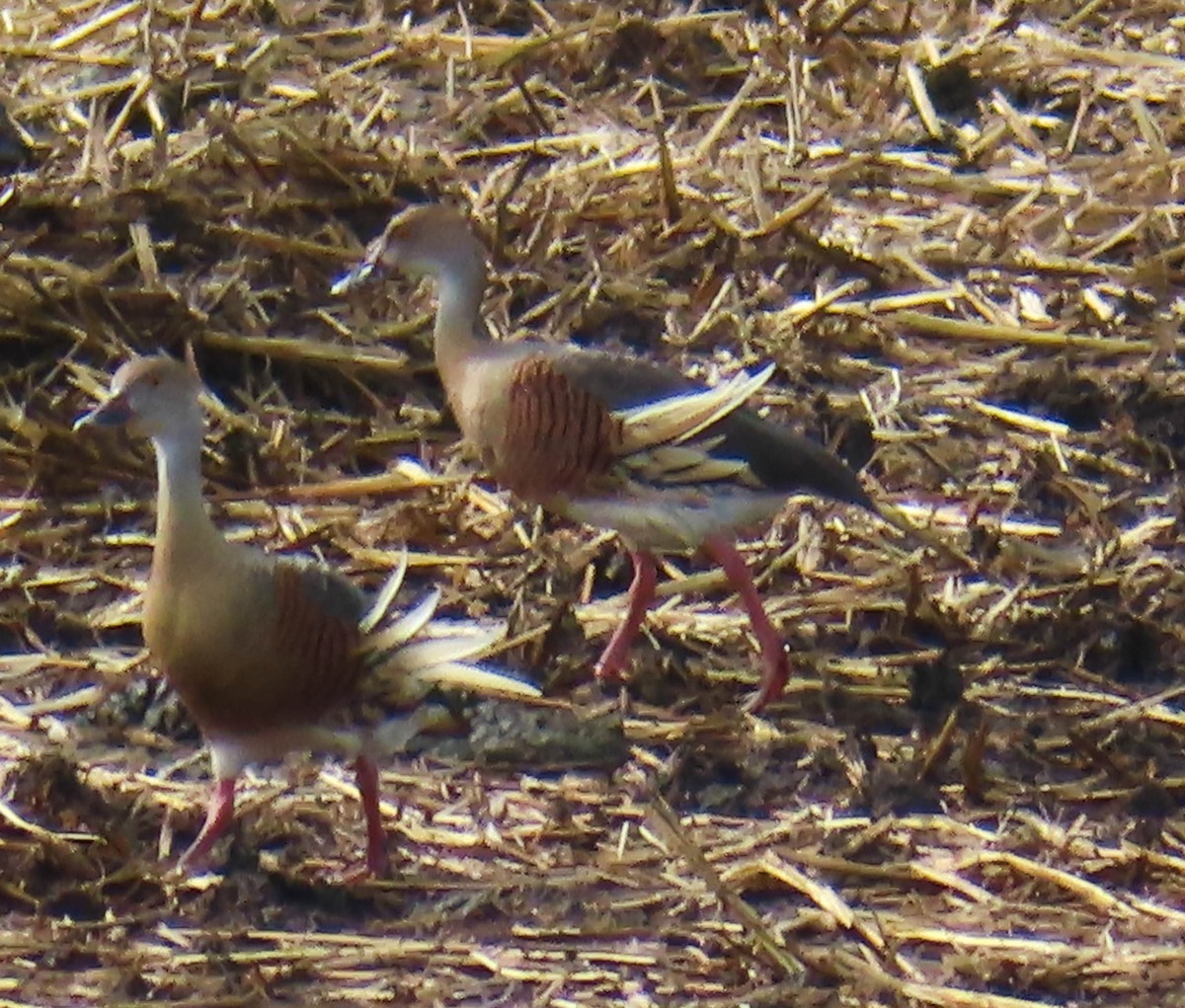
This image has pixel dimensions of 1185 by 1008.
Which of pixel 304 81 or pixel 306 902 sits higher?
pixel 304 81

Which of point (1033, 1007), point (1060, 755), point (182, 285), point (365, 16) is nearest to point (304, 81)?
point (365, 16)

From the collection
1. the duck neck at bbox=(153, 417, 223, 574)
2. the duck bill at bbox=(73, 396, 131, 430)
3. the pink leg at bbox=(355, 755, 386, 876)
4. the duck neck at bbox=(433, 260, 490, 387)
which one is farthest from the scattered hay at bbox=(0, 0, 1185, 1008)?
the duck bill at bbox=(73, 396, 131, 430)

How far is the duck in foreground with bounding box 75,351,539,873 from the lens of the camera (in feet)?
15.8

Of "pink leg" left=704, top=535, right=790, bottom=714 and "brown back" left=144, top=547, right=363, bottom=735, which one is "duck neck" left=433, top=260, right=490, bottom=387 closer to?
"pink leg" left=704, top=535, right=790, bottom=714

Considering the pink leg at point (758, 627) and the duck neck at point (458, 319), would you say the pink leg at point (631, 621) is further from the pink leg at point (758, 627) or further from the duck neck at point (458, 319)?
the duck neck at point (458, 319)

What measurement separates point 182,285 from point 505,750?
6.69 feet

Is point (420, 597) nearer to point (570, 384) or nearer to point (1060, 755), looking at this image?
point (570, 384)

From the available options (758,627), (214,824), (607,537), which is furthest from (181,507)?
(607,537)

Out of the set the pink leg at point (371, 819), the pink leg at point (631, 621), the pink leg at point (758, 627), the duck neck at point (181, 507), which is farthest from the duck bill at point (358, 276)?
the pink leg at point (371, 819)

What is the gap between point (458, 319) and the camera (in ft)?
19.8

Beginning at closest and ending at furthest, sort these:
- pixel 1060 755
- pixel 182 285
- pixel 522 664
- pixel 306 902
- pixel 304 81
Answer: pixel 306 902 → pixel 1060 755 → pixel 522 664 → pixel 182 285 → pixel 304 81

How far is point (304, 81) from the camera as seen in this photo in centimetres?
778

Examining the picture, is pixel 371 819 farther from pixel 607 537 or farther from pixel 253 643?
pixel 607 537

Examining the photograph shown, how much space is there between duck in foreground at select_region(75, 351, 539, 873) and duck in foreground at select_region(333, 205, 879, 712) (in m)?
0.79
